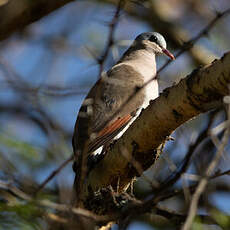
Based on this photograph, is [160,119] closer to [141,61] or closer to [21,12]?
[21,12]

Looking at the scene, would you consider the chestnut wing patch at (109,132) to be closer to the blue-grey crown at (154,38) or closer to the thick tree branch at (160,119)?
the thick tree branch at (160,119)

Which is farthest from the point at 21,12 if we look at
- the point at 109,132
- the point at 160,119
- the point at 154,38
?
the point at 154,38

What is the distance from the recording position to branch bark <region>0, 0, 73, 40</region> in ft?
14.1

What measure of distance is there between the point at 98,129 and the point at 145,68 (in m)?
1.84

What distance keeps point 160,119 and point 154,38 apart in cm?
321

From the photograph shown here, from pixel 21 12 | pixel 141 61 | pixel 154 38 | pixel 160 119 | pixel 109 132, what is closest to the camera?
pixel 160 119

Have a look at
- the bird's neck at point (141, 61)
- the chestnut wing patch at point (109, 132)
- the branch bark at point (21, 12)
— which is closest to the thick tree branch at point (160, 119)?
the chestnut wing patch at point (109, 132)

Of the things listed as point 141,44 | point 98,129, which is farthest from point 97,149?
point 141,44

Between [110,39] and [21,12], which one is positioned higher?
[110,39]

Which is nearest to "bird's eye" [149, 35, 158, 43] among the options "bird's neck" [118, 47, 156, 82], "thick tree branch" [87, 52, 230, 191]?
"bird's neck" [118, 47, 156, 82]

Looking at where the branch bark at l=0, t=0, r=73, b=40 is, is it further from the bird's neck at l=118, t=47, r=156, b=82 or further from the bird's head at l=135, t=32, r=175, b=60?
the bird's head at l=135, t=32, r=175, b=60

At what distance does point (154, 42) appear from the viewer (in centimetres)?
677

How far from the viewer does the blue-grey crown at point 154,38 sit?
6.71 meters

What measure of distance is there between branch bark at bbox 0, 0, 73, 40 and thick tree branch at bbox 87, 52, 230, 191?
52.8 inches
